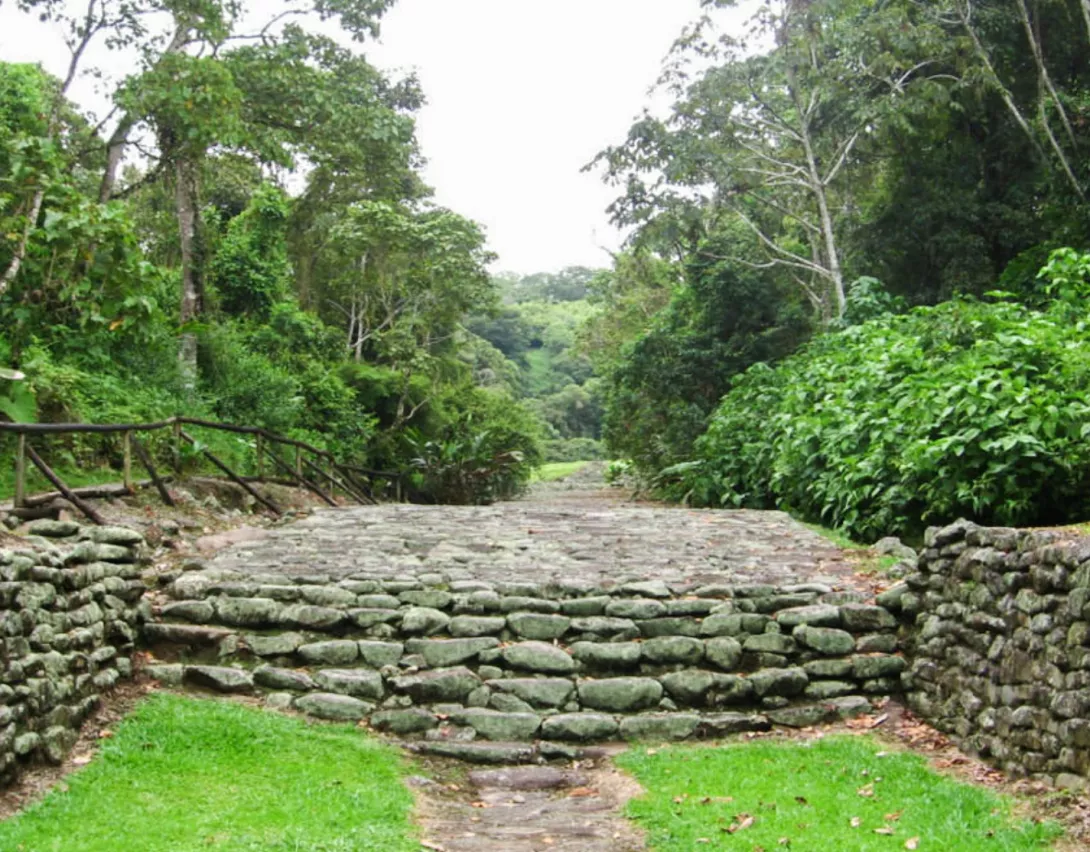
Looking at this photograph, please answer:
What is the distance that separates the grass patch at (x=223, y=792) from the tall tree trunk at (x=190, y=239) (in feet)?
37.2

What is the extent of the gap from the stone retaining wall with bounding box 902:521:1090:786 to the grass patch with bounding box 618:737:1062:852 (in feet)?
1.22

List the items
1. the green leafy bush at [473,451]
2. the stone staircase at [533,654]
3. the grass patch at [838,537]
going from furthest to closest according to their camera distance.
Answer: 1. the green leafy bush at [473,451]
2. the grass patch at [838,537]
3. the stone staircase at [533,654]

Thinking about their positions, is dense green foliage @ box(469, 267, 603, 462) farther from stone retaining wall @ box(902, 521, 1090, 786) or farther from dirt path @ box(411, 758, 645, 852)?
dirt path @ box(411, 758, 645, 852)

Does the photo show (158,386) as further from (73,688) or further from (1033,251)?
(1033,251)

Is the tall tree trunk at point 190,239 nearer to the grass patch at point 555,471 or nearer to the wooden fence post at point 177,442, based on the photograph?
the wooden fence post at point 177,442

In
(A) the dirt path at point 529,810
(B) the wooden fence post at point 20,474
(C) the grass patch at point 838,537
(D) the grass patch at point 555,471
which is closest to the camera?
(A) the dirt path at point 529,810

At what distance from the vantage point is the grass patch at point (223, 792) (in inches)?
168

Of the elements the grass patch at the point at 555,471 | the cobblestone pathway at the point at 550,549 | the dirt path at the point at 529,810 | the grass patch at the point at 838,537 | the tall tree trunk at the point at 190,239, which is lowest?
the grass patch at the point at 555,471

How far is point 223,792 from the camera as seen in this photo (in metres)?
4.91

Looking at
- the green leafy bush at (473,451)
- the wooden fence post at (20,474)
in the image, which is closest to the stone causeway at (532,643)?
the wooden fence post at (20,474)

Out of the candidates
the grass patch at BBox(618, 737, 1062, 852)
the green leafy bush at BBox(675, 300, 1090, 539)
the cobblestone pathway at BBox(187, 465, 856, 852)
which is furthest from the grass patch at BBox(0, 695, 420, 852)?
the green leafy bush at BBox(675, 300, 1090, 539)

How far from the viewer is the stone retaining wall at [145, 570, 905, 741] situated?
257 inches

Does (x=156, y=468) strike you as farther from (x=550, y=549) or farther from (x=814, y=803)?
(x=814, y=803)

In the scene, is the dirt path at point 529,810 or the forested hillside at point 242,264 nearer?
the dirt path at point 529,810
